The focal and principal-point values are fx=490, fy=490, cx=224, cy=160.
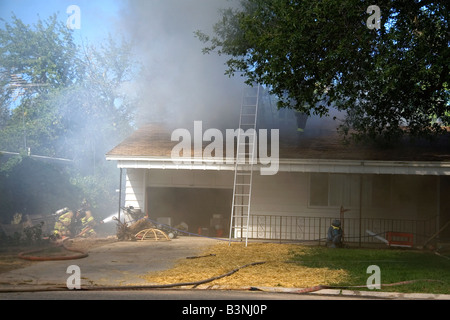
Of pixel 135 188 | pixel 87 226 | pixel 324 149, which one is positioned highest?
pixel 324 149

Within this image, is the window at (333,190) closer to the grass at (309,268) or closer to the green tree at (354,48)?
the grass at (309,268)

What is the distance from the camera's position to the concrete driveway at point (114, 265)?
789cm

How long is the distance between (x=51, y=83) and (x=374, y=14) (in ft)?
77.7

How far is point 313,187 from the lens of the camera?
50.2 ft

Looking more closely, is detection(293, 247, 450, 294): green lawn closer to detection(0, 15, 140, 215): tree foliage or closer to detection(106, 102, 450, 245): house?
detection(106, 102, 450, 245): house

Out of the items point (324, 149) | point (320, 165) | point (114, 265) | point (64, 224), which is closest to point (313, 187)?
point (324, 149)

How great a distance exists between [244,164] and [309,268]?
4.84 metres

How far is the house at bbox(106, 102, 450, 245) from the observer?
1398 centimetres

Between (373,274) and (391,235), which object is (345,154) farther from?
(373,274)

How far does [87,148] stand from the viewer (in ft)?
88.8

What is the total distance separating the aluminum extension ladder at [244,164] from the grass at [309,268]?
1833mm

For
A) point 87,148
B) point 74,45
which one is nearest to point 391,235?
point 87,148

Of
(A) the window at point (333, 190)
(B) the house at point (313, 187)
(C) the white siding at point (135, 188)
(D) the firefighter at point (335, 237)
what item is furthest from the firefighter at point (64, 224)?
(D) the firefighter at point (335, 237)

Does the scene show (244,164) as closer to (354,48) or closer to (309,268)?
(309,268)
